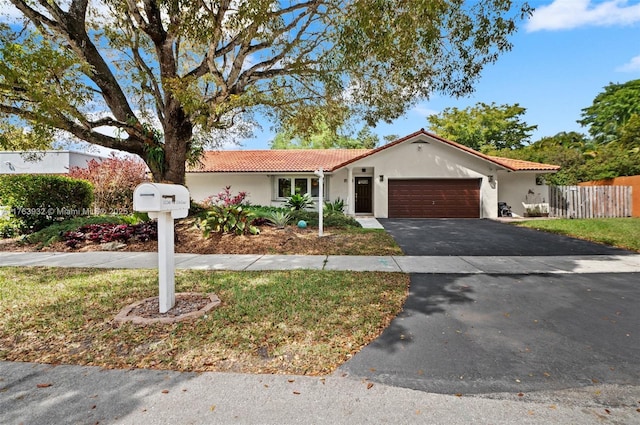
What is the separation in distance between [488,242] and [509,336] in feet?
22.9

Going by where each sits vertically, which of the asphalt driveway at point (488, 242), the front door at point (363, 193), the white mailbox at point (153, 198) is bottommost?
the asphalt driveway at point (488, 242)

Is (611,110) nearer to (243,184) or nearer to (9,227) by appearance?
(243,184)

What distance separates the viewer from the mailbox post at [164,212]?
3748 mm

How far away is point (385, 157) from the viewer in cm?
1730

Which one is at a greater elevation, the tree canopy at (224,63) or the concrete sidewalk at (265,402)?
the tree canopy at (224,63)

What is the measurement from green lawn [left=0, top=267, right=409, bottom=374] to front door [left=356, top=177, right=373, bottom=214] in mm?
12906

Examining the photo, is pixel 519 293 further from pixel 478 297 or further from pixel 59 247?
pixel 59 247

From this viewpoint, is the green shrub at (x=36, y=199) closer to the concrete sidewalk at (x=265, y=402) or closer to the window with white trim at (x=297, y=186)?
the concrete sidewalk at (x=265, y=402)

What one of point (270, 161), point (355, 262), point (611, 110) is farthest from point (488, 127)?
point (355, 262)

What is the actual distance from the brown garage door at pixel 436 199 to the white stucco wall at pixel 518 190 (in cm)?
216

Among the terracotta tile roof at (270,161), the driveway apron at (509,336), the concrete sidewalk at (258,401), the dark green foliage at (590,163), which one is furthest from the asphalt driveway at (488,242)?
the dark green foliage at (590,163)

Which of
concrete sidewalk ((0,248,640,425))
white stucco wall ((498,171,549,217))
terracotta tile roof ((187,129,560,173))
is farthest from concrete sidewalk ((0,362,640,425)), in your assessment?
white stucco wall ((498,171,549,217))

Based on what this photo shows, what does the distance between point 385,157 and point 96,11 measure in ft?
43.0

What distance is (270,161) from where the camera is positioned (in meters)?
19.9
